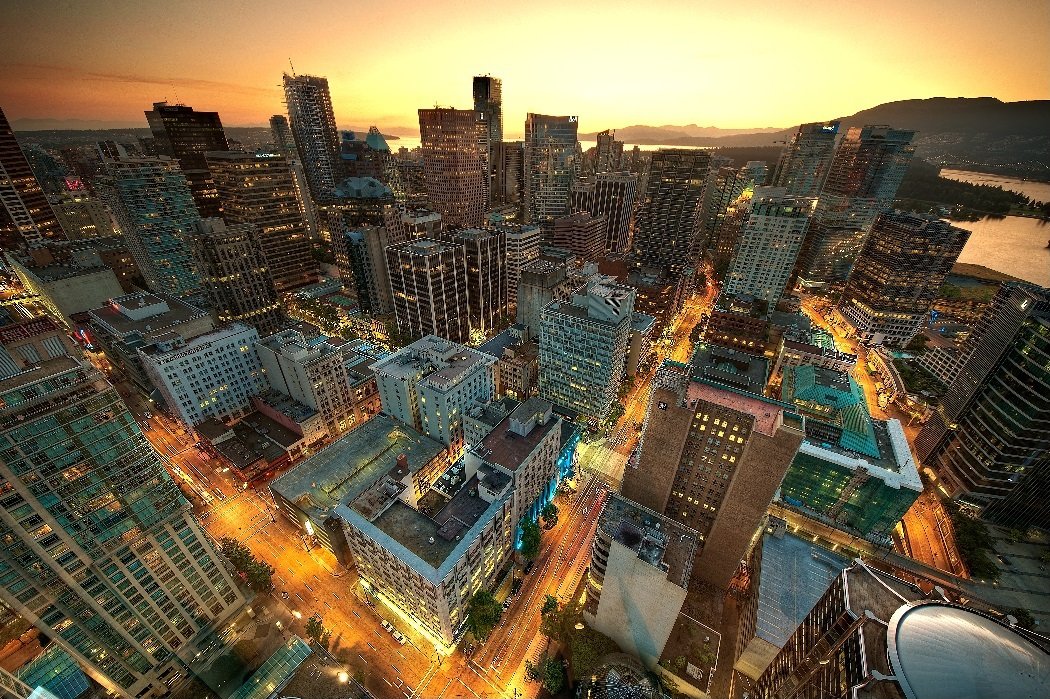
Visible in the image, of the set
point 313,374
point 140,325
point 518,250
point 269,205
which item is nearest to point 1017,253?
point 518,250

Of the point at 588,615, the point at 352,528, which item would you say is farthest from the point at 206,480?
the point at 588,615

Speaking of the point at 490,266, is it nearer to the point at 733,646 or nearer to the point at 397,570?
the point at 397,570

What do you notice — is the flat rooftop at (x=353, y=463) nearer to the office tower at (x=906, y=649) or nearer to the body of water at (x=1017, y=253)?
the office tower at (x=906, y=649)

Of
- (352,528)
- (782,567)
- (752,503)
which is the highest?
(752,503)

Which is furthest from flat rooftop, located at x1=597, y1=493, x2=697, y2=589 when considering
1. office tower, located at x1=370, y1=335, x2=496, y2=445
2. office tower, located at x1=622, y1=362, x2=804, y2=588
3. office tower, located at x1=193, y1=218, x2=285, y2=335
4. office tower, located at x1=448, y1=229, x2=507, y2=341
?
office tower, located at x1=193, y1=218, x2=285, y2=335

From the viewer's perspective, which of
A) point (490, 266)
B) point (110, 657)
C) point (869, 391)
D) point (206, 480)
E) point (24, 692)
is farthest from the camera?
point (490, 266)

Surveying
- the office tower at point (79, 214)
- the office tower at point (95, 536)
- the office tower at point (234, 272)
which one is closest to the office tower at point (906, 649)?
the office tower at point (95, 536)

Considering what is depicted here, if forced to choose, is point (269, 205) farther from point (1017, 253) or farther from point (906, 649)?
point (1017, 253)

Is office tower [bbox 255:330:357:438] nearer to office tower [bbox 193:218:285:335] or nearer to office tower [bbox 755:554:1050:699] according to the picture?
office tower [bbox 193:218:285:335]

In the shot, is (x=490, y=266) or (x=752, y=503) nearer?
(x=752, y=503)
